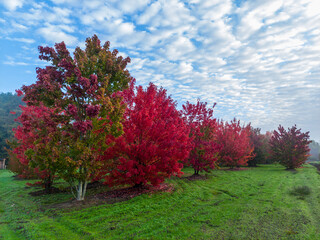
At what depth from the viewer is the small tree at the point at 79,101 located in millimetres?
8312

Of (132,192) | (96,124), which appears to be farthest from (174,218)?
(96,124)

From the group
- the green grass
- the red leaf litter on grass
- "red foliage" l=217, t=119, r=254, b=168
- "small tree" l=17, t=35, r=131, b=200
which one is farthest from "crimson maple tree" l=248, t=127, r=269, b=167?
"small tree" l=17, t=35, r=131, b=200

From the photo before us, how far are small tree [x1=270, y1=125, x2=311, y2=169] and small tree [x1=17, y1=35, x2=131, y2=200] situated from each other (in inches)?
966

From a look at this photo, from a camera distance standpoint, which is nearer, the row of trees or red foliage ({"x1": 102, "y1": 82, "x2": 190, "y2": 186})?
the row of trees

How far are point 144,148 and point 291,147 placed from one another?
2354 cm

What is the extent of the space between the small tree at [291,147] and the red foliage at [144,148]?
69.5 ft

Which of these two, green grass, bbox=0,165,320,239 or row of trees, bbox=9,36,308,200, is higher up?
row of trees, bbox=9,36,308,200

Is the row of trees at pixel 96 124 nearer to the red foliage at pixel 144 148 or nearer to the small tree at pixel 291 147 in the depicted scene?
the red foliage at pixel 144 148

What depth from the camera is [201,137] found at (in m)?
16.2

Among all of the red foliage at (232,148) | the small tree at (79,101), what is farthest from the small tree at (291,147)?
the small tree at (79,101)

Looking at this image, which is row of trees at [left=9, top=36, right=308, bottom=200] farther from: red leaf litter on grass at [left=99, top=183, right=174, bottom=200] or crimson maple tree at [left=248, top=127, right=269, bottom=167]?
crimson maple tree at [left=248, top=127, right=269, bottom=167]

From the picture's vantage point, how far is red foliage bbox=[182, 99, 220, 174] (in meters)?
15.2

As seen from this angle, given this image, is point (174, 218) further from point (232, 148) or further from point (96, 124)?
point (232, 148)

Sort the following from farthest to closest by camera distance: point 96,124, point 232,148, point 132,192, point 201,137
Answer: point 232,148 → point 201,137 → point 132,192 → point 96,124
